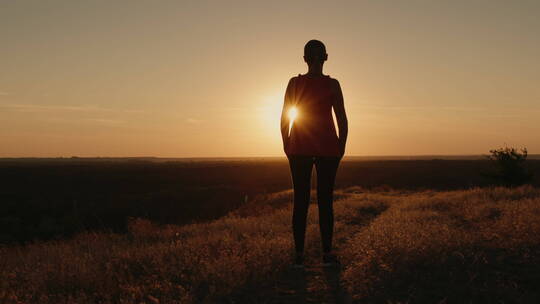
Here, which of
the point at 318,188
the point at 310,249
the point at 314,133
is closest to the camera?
the point at 314,133

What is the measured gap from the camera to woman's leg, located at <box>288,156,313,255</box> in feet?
16.5

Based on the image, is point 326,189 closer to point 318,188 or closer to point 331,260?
point 318,188

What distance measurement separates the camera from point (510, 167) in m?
21.2

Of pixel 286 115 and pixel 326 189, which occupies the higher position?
pixel 286 115

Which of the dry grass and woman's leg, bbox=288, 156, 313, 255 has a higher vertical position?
woman's leg, bbox=288, 156, 313, 255

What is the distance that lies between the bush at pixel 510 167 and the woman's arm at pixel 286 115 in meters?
19.2

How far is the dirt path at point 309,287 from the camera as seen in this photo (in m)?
3.96

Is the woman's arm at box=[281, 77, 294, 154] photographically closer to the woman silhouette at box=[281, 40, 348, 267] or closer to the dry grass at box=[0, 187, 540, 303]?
the woman silhouette at box=[281, 40, 348, 267]

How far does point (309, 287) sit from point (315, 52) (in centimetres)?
261

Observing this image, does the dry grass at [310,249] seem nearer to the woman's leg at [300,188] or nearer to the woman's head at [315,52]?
the woman's leg at [300,188]

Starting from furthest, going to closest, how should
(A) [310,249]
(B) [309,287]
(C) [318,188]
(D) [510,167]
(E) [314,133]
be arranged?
(D) [510,167]
(A) [310,249]
(C) [318,188]
(E) [314,133]
(B) [309,287]

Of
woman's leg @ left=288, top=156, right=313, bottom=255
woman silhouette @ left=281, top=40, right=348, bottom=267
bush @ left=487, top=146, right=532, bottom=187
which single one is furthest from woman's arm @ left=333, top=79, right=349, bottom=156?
bush @ left=487, top=146, right=532, bottom=187

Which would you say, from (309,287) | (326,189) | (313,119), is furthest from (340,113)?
(309,287)

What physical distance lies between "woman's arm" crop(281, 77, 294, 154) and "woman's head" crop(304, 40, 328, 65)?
1.07 ft
